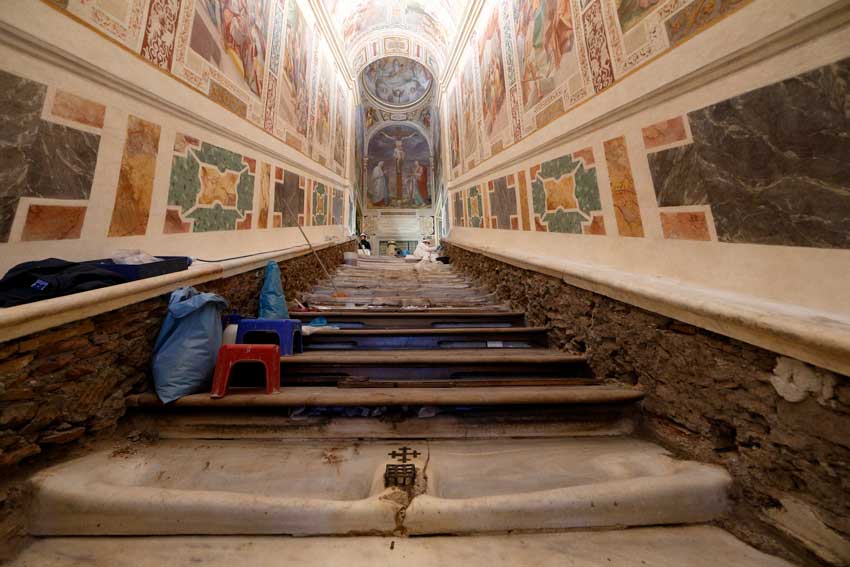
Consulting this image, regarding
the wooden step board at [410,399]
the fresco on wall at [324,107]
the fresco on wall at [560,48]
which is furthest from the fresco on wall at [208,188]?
the fresco on wall at [560,48]

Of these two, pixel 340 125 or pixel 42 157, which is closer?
pixel 42 157

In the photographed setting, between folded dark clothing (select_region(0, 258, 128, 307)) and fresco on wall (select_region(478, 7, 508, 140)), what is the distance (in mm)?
A: 4769

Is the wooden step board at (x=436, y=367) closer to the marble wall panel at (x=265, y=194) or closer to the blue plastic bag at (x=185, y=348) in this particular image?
the blue plastic bag at (x=185, y=348)

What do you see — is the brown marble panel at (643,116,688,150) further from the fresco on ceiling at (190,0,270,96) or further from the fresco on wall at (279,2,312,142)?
the fresco on wall at (279,2,312,142)

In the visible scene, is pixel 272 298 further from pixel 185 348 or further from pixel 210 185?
pixel 185 348

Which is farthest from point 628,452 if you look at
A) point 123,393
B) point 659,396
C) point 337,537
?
point 123,393

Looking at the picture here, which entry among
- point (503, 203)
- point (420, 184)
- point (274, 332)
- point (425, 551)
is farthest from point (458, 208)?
point (420, 184)

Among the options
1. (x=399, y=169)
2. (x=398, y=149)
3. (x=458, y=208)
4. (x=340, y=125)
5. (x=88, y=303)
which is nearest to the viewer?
(x=88, y=303)

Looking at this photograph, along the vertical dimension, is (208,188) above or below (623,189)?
above

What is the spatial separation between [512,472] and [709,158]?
6.70 feet

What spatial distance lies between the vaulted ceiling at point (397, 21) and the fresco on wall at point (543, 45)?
4385 millimetres

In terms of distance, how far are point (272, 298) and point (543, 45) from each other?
164 inches

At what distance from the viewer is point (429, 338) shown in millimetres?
3186

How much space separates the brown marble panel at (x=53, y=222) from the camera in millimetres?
1677
